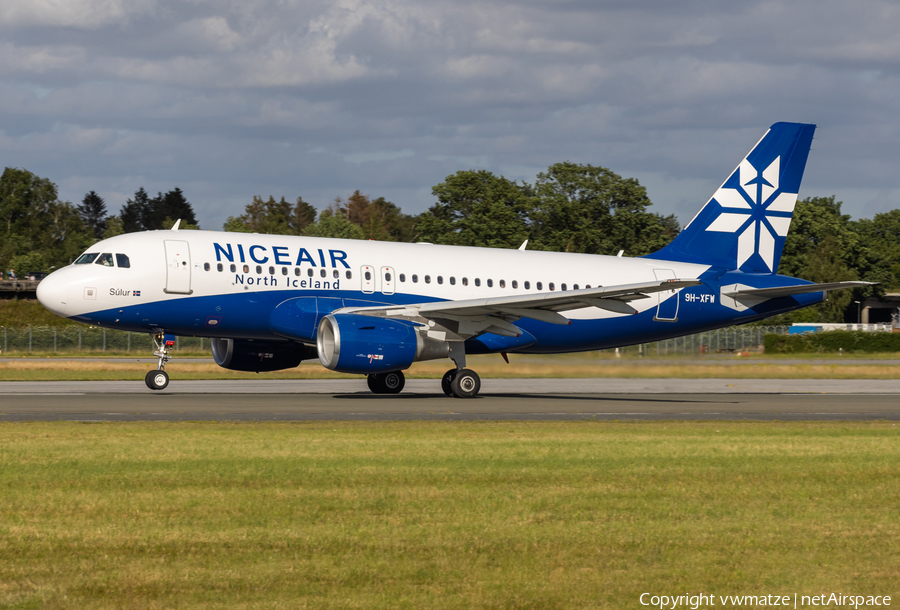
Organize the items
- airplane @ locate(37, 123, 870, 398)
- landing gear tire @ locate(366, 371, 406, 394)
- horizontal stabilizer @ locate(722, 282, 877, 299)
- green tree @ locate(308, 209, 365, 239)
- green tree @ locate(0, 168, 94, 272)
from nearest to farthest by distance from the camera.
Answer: airplane @ locate(37, 123, 870, 398) → landing gear tire @ locate(366, 371, 406, 394) → horizontal stabilizer @ locate(722, 282, 877, 299) → green tree @ locate(308, 209, 365, 239) → green tree @ locate(0, 168, 94, 272)

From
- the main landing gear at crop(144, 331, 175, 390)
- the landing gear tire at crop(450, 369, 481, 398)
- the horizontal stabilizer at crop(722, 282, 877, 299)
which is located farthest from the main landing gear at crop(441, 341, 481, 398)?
the horizontal stabilizer at crop(722, 282, 877, 299)

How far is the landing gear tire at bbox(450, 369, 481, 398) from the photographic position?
88.6 ft

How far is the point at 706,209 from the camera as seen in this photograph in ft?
107

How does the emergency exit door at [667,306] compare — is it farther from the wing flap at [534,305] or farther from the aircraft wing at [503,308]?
the aircraft wing at [503,308]

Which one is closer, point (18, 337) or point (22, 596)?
point (22, 596)

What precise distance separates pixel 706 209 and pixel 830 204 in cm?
11945

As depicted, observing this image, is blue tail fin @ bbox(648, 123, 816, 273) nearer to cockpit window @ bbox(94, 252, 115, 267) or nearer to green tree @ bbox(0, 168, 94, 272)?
cockpit window @ bbox(94, 252, 115, 267)

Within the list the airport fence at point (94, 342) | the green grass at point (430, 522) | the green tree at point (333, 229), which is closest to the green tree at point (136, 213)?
the green tree at point (333, 229)

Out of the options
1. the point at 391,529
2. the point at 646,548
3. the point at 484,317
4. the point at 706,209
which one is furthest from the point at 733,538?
the point at 706,209

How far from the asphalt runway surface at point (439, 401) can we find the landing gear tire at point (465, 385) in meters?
0.58

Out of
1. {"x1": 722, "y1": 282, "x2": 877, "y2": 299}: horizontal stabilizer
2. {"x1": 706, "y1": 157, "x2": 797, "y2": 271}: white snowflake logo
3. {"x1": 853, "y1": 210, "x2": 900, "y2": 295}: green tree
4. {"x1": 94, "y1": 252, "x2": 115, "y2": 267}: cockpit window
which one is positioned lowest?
{"x1": 722, "y1": 282, "x2": 877, "y2": 299}: horizontal stabilizer

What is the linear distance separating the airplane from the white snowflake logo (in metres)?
1.05

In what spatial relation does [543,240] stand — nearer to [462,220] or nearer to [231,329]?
[462,220]

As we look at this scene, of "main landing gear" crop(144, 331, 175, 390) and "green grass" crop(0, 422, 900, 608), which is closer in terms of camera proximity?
"green grass" crop(0, 422, 900, 608)
